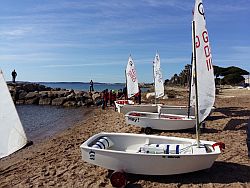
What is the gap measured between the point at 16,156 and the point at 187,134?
6214 mm

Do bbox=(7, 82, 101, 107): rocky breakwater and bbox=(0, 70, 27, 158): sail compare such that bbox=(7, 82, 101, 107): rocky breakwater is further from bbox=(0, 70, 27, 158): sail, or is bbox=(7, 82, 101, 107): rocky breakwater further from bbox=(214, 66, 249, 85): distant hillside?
bbox=(214, 66, 249, 85): distant hillside

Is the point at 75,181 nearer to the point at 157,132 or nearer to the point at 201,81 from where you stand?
the point at 201,81

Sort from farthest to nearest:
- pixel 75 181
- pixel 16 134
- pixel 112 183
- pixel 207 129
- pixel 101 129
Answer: pixel 101 129 < pixel 207 129 < pixel 75 181 < pixel 112 183 < pixel 16 134

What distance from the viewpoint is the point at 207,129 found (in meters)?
11.9

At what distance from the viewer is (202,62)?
7.17 m

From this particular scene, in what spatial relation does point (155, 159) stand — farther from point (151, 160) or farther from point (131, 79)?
point (131, 79)

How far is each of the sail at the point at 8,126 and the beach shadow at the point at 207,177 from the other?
3.16m

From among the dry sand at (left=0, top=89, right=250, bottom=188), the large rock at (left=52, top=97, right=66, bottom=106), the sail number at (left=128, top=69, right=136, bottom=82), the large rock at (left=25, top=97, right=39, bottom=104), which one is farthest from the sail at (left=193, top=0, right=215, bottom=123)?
the large rock at (left=25, top=97, right=39, bottom=104)

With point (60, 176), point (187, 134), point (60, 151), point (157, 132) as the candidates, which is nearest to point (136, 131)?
point (157, 132)

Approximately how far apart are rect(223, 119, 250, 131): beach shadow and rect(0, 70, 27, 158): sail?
383 inches

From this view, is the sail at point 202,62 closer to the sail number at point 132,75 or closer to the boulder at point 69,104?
the sail number at point 132,75

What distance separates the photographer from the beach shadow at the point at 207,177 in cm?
645

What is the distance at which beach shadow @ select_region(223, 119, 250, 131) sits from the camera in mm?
12008

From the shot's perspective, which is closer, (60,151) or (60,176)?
(60,176)
